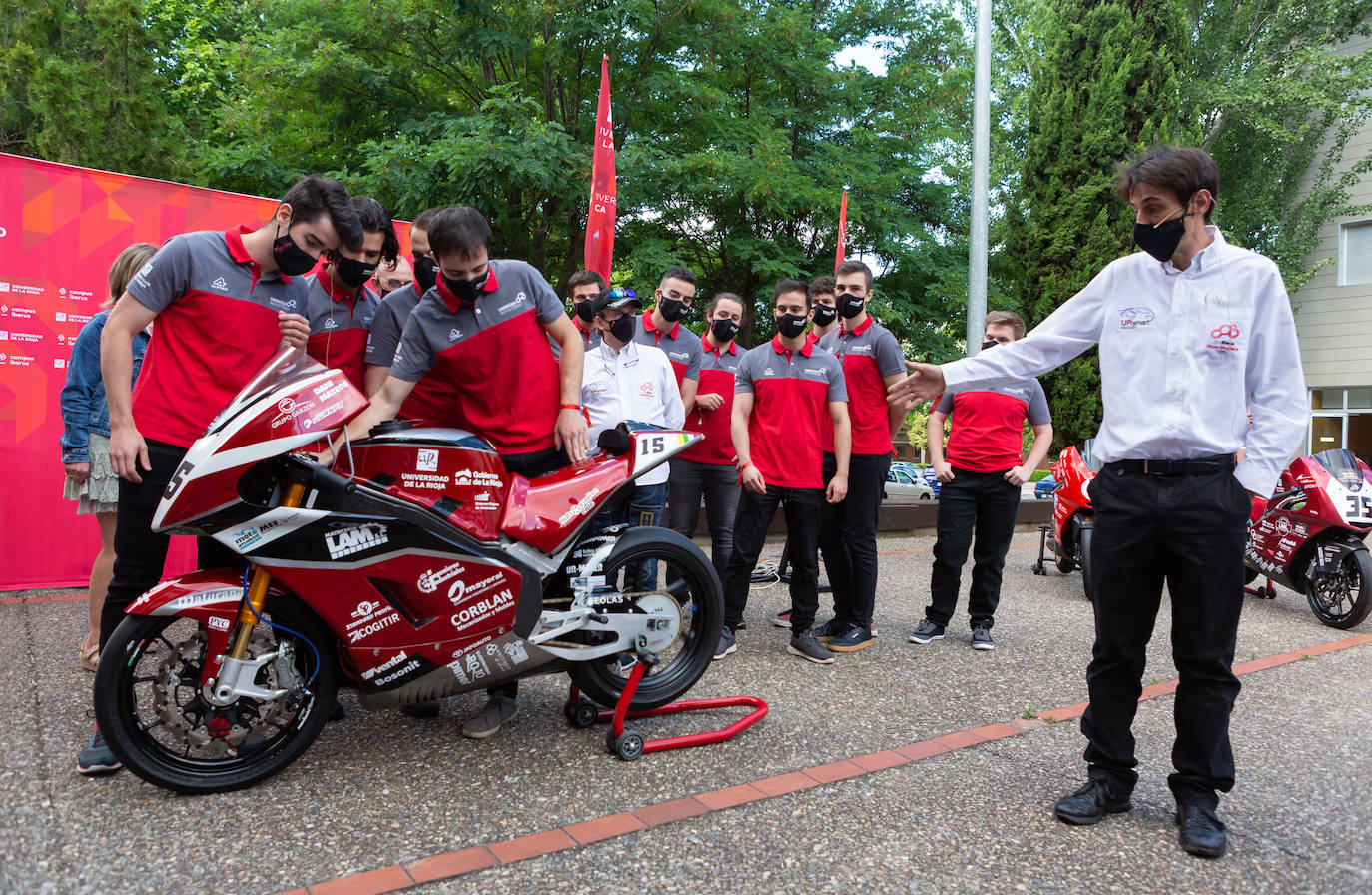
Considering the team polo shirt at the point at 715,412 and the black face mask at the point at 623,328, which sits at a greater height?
the black face mask at the point at 623,328

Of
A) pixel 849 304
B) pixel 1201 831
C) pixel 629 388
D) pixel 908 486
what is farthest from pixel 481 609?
pixel 908 486

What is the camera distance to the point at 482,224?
3400 millimetres

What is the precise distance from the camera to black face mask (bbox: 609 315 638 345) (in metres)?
4.72

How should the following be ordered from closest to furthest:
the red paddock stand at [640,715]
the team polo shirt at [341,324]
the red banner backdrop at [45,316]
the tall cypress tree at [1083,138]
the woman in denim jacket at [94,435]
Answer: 1. the red paddock stand at [640,715]
2. the team polo shirt at [341,324]
3. the woman in denim jacket at [94,435]
4. the red banner backdrop at [45,316]
5. the tall cypress tree at [1083,138]

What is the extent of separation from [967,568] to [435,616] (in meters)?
6.56

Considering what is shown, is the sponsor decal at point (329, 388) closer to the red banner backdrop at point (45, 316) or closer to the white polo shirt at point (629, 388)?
the white polo shirt at point (629, 388)

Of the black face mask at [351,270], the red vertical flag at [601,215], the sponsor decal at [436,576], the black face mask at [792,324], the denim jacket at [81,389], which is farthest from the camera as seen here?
the red vertical flag at [601,215]

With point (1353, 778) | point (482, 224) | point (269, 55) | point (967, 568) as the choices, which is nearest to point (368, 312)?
point (482, 224)

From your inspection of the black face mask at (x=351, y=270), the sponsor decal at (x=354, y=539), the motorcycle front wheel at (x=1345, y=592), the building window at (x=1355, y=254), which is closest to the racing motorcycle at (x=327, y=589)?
the sponsor decal at (x=354, y=539)

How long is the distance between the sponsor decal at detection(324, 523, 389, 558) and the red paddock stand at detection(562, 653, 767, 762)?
1052 millimetres

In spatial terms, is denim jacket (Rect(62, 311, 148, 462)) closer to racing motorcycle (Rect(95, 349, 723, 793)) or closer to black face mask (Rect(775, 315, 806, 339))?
racing motorcycle (Rect(95, 349, 723, 793))

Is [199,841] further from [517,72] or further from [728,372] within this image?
[517,72]

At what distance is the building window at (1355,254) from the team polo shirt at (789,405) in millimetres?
20155

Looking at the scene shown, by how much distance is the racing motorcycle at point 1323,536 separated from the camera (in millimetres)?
6129
